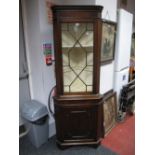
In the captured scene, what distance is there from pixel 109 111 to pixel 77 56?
117 centimetres

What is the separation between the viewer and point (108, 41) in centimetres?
255

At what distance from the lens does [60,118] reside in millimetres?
2113

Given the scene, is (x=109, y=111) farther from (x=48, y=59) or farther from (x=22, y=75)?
(x=22, y=75)

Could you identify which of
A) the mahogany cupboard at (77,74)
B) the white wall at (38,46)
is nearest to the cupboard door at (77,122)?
the mahogany cupboard at (77,74)

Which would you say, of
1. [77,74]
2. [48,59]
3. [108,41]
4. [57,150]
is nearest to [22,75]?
→ [48,59]

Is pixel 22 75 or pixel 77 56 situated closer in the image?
pixel 77 56

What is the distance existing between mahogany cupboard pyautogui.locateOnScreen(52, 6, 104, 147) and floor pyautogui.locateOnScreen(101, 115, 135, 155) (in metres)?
0.25

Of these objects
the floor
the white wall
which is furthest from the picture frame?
the white wall

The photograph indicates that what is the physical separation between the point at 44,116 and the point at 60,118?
29 cm

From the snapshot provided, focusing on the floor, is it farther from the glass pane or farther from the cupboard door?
the glass pane

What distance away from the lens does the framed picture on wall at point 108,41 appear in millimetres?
2398

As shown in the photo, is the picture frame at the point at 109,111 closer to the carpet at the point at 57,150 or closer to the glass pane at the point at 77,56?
the carpet at the point at 57,150
